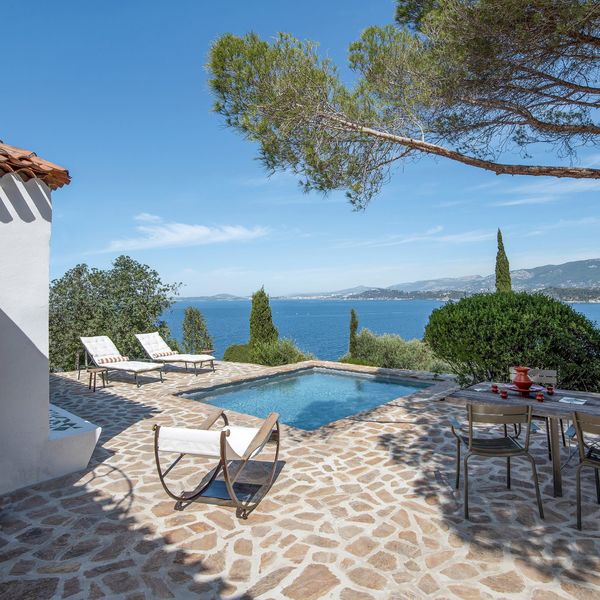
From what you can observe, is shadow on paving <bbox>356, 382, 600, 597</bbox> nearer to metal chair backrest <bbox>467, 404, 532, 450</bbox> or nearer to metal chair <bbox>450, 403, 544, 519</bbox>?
metal chair <bbox>450, 403, 544, 519</bbox>

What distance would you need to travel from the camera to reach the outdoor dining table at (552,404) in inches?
142

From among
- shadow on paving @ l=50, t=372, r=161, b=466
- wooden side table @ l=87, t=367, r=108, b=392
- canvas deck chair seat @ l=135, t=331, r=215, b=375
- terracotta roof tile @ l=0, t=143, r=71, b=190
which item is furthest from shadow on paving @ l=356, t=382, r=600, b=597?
wooden side table @ l=87, t=367, r=108, b=392

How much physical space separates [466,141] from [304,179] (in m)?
2.73

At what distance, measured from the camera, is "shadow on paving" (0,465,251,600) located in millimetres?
2600

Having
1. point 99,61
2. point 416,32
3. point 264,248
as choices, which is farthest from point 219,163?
point 264,248

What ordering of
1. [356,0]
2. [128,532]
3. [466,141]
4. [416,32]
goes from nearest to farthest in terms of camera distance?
[128,532], [466,141], [416,32], [356,0]

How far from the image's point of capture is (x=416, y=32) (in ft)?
22.8

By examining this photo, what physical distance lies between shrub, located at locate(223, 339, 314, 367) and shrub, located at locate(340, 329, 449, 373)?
5.96ft

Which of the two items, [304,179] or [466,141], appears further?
[304,179]

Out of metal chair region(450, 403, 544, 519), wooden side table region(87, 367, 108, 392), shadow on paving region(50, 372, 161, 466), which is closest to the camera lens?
metal chair region(450, 403, 544, 519)

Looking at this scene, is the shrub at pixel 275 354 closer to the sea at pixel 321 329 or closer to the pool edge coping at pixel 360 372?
the pool edge coping at pixel 360 372

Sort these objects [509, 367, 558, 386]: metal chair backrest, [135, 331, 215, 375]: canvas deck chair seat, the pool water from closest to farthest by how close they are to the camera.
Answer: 1. [509, 367, 558, 386]: metal chair backrest
2. the pool water
3. [135, 331, 215, 375]: canvas deck chair seat

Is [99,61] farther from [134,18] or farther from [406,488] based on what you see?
[406,488]

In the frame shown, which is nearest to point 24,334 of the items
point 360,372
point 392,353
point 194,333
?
point 360,372
